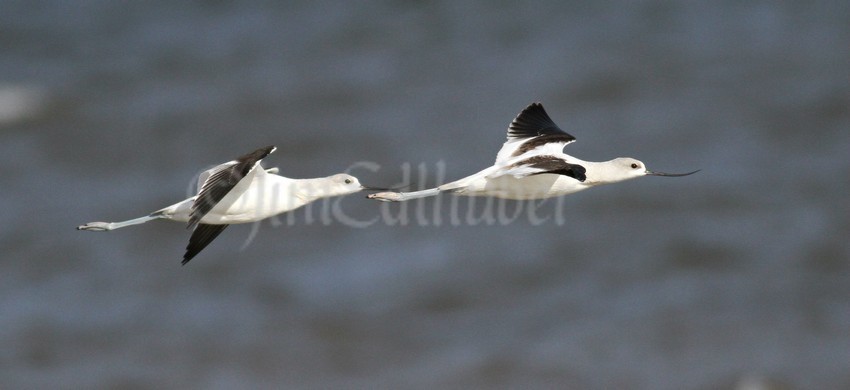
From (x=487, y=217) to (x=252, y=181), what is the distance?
1271 cm

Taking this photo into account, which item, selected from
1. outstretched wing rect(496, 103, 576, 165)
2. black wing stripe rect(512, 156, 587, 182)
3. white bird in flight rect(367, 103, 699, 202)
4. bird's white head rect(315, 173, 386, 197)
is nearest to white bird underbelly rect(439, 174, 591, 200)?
white bird in flight rect(367, 103, 699, 202)

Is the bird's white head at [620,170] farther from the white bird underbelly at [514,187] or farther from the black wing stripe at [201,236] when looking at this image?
the black wing stripe at [201,236]

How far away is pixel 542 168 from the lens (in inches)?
487

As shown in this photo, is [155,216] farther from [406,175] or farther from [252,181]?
[406,175]

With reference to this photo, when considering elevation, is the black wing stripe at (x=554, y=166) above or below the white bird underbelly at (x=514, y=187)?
above

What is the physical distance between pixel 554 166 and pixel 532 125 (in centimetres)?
198

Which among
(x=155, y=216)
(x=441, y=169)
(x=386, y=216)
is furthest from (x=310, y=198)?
(x=441, y=169)

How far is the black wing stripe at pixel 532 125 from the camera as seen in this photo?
1420cm

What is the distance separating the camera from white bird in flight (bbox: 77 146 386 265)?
12.3m

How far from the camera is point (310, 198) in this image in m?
13.3

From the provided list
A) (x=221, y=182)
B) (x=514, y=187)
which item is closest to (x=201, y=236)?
(x=221, y=182)

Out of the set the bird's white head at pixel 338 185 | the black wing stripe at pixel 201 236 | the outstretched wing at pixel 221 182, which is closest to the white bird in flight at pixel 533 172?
the bird's white head at pixel 338 185

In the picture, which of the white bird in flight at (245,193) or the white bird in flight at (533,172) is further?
the white bird in flight at (533,172)

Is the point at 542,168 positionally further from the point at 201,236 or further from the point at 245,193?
the point at 201,236
